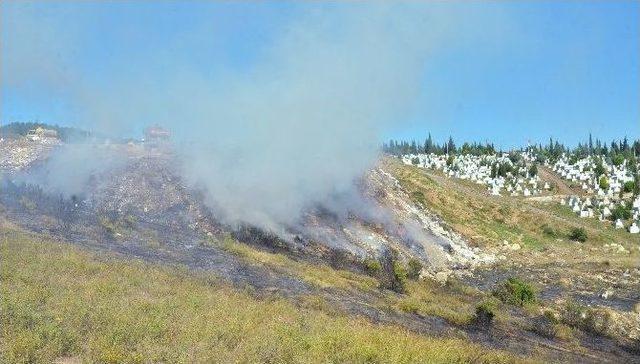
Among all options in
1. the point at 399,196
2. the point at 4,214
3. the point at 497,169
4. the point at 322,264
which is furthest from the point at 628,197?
the point at 4,214

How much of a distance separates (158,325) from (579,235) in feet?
165

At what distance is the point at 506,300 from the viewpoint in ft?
83.0

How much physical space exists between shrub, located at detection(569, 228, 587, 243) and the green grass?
142 ft

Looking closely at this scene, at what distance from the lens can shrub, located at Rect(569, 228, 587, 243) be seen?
167ft

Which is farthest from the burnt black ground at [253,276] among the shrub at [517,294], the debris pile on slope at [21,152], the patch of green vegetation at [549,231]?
the patch of green vegetation at [549,231]

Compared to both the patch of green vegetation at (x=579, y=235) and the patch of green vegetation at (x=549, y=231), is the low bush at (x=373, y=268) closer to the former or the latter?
the patch of green vegetation at (x=549, y=231)

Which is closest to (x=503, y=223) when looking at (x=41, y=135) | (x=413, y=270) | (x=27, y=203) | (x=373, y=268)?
(x=413, y=270)

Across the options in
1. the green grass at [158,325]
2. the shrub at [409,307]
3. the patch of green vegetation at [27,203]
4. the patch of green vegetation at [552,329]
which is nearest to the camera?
the green grass at [158,325]

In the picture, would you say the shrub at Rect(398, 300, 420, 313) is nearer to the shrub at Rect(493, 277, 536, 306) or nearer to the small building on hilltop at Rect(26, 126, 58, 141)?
the shrub at Rect(493, 277, 536, 306)

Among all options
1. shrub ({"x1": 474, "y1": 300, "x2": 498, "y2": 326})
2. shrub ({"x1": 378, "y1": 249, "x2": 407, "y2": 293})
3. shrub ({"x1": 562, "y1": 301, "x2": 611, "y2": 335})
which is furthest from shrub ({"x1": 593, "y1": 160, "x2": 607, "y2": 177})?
shrub ({"x1": 474, "y1": 300, "x2": 498, "y2": 326})

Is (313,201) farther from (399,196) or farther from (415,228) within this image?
(399,196)

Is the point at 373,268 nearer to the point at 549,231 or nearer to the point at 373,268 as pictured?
the point at 373,268

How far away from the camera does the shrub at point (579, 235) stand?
5091cm

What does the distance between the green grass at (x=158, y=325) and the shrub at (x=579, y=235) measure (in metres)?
43.2
